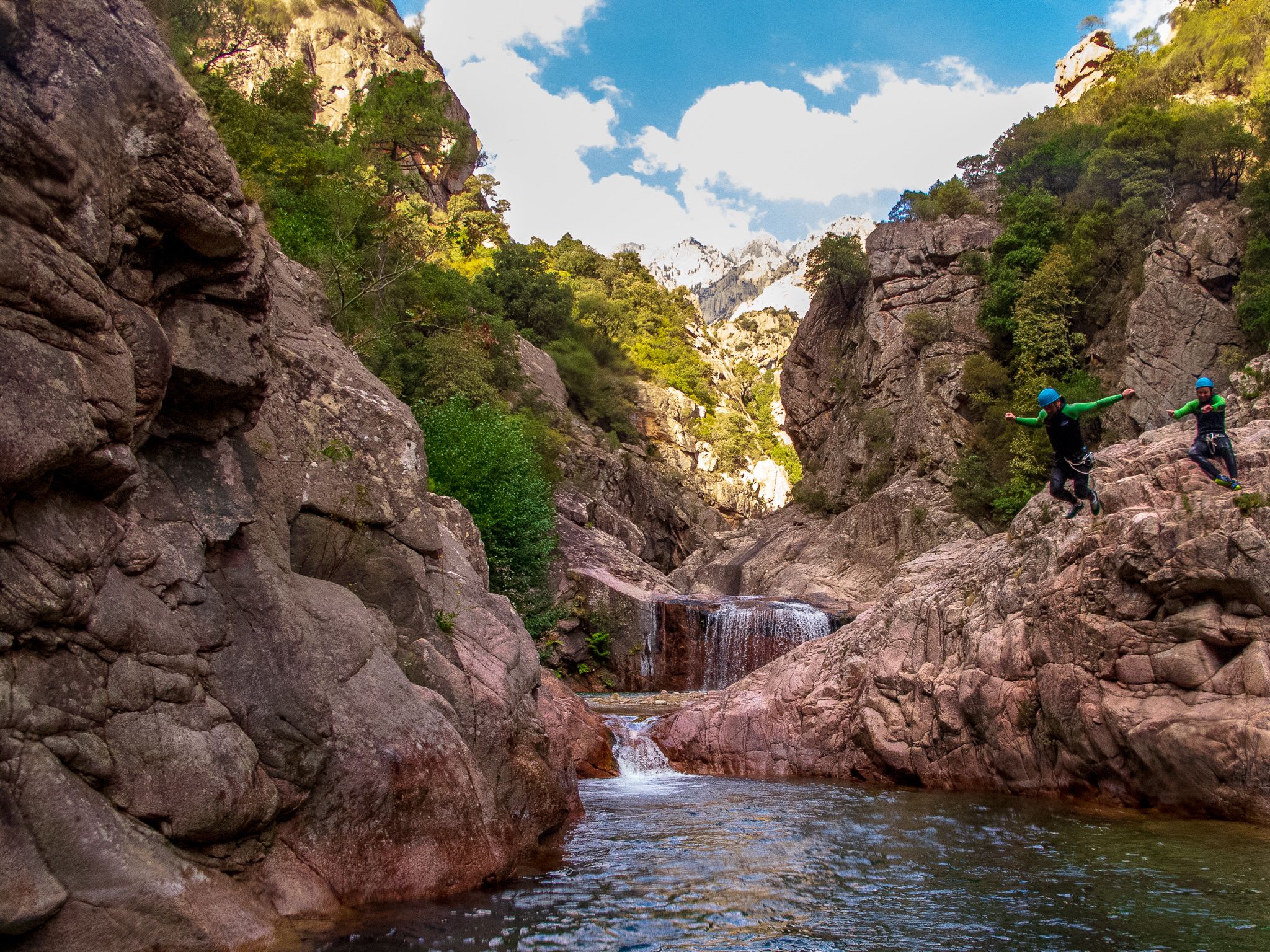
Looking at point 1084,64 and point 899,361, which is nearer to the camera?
point 899,361

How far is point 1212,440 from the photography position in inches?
489

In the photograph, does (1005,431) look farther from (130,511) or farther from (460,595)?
(130,511)

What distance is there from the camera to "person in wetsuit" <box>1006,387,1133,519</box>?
12.2 meters

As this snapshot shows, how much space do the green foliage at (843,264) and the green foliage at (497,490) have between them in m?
28.8

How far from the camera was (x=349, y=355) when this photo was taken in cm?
1155

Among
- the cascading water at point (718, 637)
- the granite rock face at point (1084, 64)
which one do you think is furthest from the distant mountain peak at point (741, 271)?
the cascading water at point (718, 637)

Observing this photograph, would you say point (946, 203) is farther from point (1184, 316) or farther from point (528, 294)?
point (528, 294)

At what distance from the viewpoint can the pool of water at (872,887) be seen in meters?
6.88

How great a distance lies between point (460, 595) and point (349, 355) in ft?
11.2

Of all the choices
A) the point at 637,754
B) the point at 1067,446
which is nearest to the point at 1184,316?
the point at 1067,446

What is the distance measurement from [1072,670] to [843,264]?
39935 millimetres

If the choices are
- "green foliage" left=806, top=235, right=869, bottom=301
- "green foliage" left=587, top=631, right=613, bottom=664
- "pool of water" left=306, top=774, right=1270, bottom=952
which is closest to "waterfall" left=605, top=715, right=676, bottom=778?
"pool of water" left=306, top=774, right=1270, bottom=952

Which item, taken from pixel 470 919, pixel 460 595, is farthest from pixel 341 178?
pixel 470 919

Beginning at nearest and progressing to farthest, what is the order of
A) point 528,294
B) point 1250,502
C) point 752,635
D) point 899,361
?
point 1250,502, point 752,635, point 899,361, point 528,294
